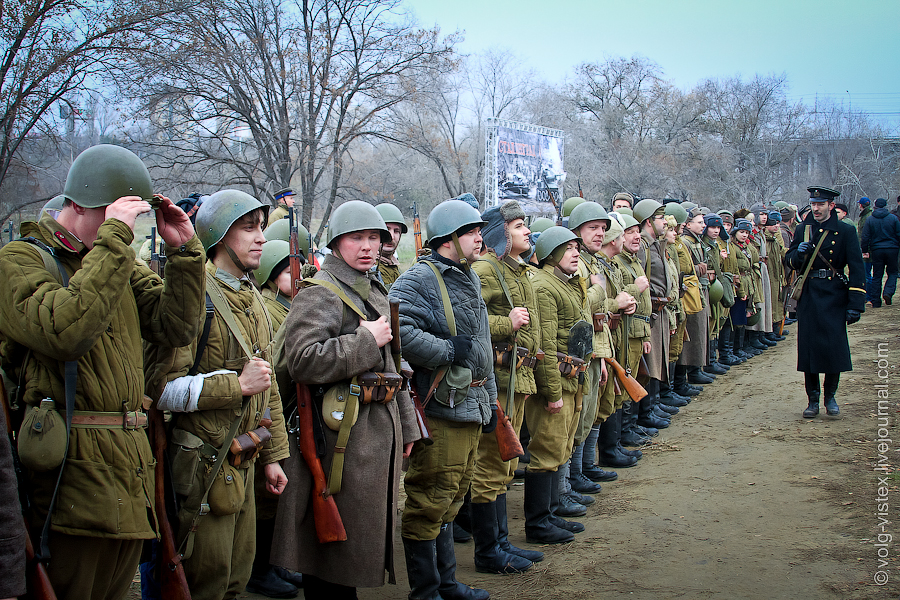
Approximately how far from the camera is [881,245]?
15984mm

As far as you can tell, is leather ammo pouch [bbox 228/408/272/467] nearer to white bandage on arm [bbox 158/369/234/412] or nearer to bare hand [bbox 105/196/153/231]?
white bandage on arm [bbox 158/369/234/412]

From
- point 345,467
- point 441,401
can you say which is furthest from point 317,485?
point 441,401

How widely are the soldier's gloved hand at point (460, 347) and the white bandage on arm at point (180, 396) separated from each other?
151cm

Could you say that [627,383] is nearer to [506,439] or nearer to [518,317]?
[518,317]

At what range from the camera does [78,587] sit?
2.50 metres

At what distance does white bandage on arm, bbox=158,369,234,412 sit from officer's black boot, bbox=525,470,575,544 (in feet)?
9.73

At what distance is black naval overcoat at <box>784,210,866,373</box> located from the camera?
799 centimetres

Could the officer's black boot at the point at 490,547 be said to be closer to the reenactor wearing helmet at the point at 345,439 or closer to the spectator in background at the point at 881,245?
the reenactor wearing helmet at the point at 345,439

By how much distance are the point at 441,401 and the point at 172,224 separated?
1927 mm

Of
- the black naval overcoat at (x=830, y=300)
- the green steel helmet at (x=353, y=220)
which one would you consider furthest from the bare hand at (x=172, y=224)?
the black naval overcoat at (x=830, y=300)

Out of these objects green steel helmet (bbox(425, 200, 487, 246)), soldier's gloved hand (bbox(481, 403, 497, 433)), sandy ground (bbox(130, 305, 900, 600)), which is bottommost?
sandy ground (bbox(130, 305, 900, 600))

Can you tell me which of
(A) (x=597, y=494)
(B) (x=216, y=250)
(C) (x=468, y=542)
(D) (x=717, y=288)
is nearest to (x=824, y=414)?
(D) (x=717, y=288)

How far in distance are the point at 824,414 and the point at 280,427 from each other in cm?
731

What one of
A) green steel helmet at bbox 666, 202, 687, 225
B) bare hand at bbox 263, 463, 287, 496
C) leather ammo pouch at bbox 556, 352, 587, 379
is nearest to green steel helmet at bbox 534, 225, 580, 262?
leather ammo pouch at bbox 556, 352, 587, 379
